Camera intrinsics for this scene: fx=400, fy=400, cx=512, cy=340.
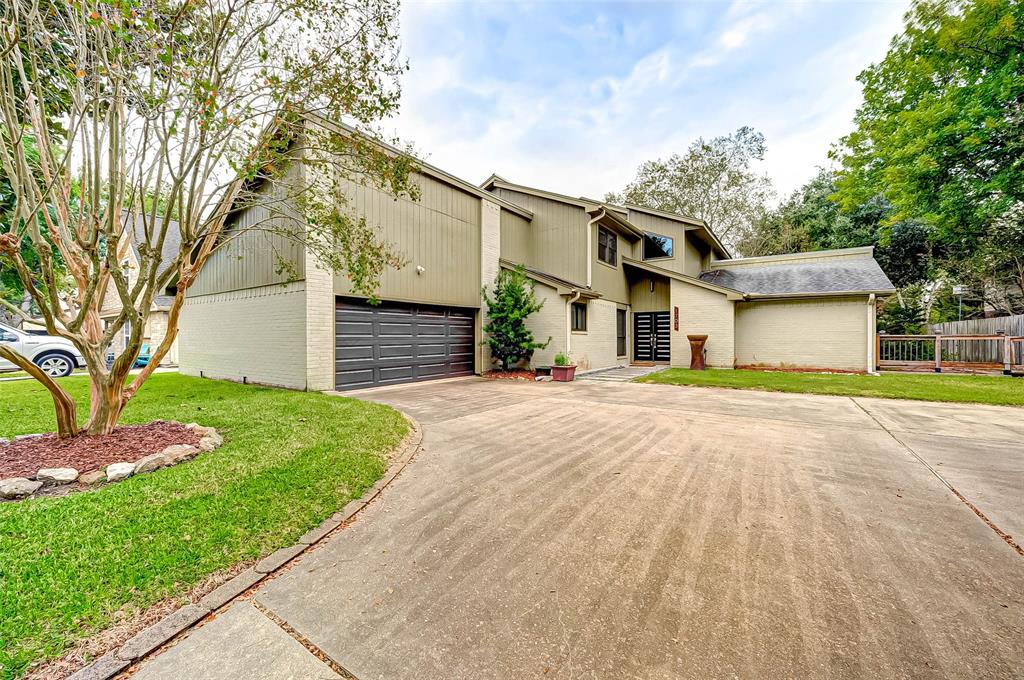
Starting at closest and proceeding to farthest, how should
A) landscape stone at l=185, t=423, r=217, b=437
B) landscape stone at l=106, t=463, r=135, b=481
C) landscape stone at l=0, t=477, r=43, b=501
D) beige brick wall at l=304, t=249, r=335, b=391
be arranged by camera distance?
landscape stone at l=0, t=477, r=43, b=501 → landscape stone at l=106, t=463, r=135, b=481 → landscape stone at l=185, t=423, r=217, b=437 → beige brick wall at l=304, t=249, r=335, b=391

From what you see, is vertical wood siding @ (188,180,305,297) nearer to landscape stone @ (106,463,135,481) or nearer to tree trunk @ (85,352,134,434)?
tree trunk @ (85,352,134,434)

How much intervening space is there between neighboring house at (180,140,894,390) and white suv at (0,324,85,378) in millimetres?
2519

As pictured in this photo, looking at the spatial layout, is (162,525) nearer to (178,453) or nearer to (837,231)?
(178,453)

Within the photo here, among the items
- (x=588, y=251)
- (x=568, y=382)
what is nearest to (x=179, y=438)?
(x=568, y=382)

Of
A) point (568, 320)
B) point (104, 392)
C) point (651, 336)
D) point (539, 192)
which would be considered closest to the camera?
point (104, 392)

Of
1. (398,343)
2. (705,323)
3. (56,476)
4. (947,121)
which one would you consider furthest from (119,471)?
(947,121)

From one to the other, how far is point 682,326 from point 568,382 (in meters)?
6.31

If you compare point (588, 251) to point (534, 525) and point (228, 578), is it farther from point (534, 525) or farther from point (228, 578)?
point (228, 578)

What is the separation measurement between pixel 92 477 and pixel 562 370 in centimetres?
941

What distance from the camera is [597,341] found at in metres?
13.9

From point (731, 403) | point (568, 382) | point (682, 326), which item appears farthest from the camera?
point (682, 326)

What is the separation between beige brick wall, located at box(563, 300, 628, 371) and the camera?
12875mm

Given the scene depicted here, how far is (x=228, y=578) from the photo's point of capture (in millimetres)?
2256

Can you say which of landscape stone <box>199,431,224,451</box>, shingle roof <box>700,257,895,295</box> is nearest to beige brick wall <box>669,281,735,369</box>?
shingle roof <box>700,257,895,295</box>
